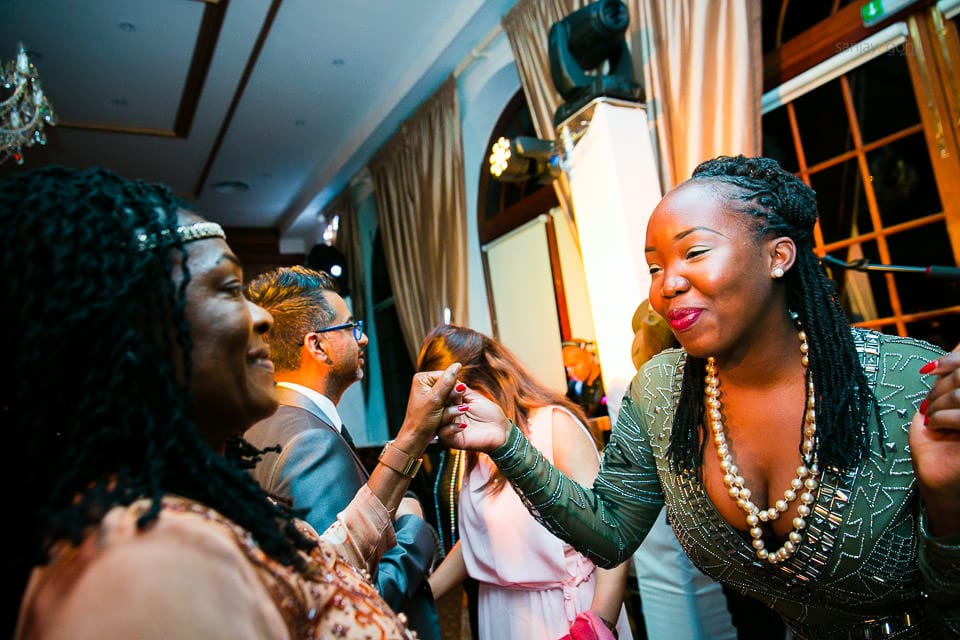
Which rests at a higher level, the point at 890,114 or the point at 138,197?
the point at 890,114

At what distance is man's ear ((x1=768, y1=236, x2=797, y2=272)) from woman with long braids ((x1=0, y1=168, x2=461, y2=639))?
90cm

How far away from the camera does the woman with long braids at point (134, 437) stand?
1.93 feet

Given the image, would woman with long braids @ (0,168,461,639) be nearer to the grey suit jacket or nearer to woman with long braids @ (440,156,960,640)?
woman with long braids @ (440,156,960,640)

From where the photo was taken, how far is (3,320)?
698mm

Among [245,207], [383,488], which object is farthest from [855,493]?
[245,207]

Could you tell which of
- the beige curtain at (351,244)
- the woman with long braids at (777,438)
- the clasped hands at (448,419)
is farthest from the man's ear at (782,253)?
the beige curtain at (351,244)

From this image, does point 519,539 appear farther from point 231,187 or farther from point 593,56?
point 231,187

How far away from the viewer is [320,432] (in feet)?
5.85

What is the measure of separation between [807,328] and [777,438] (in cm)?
21

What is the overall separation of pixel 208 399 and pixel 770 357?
38.6 inches

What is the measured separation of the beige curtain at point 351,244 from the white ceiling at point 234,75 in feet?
1.17

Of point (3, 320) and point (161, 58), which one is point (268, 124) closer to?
point (161, 58)

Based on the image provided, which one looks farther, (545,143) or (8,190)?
(545,143)

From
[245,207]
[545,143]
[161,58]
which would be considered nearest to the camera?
[545,143]
